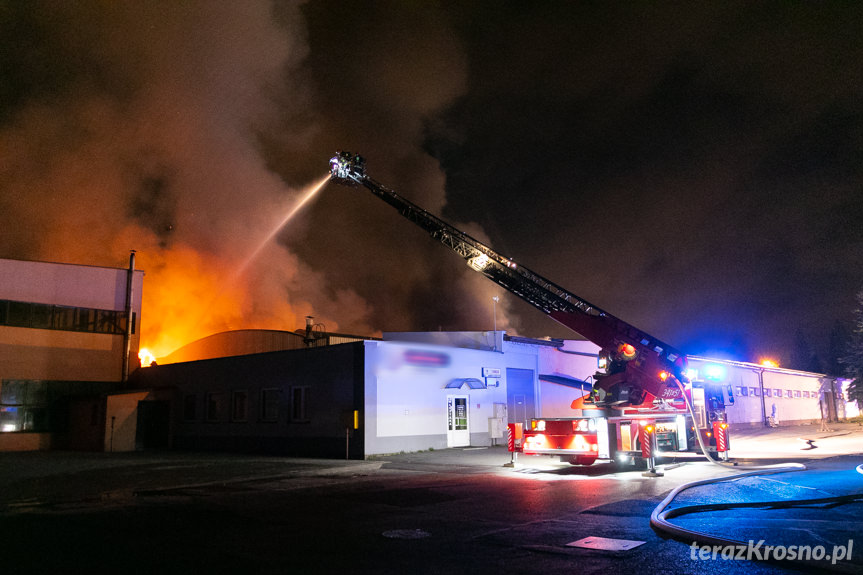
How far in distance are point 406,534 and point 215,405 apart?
2047 cm

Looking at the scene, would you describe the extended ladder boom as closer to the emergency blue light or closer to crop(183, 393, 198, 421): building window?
the emergency blue light

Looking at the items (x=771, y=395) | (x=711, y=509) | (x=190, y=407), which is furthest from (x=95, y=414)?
(x=771, y=395)

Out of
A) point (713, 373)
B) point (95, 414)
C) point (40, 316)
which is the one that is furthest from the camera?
point (40, 316)

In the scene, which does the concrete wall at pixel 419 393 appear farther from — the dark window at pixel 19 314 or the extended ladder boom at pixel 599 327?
the dark window at pixel 19 314

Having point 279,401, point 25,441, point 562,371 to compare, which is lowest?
point 25,441

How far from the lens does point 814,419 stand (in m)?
46.4

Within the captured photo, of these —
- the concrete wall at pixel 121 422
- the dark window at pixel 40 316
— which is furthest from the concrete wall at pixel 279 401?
the dark window at pixel 40 316

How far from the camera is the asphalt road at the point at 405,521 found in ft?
20.6

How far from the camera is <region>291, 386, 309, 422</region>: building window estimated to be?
859 inches

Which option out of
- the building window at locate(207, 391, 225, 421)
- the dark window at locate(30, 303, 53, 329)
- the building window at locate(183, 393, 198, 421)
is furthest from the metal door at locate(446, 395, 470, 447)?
the dark window at locate(30, 303, 53, 329)

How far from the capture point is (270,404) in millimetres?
23453

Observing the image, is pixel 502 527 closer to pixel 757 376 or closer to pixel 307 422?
pixel 307 422

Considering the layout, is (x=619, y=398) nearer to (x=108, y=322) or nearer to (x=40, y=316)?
(x=108, y=322)

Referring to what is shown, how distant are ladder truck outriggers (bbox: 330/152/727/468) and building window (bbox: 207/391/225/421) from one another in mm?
13948
